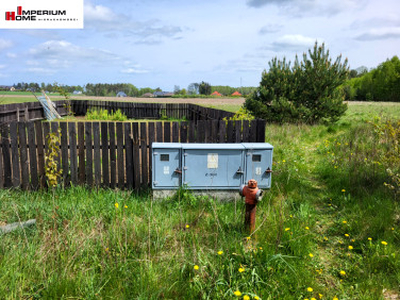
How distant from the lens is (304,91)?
1529 cm

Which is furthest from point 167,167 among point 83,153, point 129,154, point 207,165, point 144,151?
point 83,153

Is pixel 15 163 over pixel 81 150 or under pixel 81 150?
under

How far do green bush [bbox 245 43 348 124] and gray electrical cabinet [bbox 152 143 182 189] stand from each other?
10.4 m

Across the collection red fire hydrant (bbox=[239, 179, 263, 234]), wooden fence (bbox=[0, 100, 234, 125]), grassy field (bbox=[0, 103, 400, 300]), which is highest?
wooden fence (bbox=[0, 100, 234, 125])

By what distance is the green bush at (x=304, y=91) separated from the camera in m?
15.0

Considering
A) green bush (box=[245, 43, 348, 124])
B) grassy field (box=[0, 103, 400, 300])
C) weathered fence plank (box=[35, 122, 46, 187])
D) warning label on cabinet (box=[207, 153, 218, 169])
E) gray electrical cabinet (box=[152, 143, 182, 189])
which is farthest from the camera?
green bush (box=[245, 43, 348, 124])

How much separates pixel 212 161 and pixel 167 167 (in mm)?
810

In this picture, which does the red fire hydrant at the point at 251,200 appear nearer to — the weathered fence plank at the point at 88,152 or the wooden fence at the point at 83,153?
the wooden fence at the point at 83,153

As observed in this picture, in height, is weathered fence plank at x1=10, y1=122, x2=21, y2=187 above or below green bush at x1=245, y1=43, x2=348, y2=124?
below

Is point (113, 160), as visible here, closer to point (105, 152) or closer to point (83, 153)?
point (105, 152)

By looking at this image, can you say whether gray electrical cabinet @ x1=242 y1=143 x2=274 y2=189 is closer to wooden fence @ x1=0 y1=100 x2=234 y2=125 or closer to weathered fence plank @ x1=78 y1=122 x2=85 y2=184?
weathered fence plank @ x1=78 y1=122 x2=85 y2=184

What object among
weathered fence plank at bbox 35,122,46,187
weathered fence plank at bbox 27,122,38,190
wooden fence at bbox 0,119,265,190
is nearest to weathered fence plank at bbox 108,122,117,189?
wooden fence at bbox 0,119,265,190

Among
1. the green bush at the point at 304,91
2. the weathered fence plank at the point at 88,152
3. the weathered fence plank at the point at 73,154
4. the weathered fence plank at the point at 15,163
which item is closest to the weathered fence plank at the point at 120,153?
the weathered fence plank at the point at 88,152

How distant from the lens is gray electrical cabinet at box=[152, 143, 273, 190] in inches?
211
